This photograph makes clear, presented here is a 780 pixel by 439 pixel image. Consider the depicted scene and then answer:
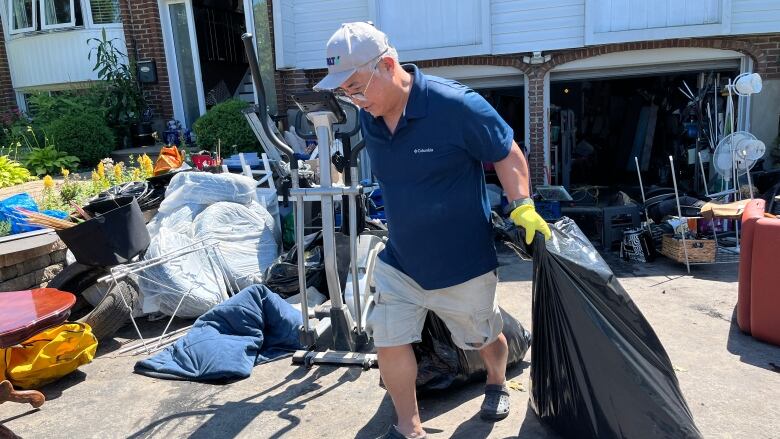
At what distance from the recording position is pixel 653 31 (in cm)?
779

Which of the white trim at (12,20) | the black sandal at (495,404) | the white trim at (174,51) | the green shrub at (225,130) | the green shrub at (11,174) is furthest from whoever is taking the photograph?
the white trim at (12,20)

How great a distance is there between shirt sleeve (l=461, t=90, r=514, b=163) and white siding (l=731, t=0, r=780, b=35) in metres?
6.97

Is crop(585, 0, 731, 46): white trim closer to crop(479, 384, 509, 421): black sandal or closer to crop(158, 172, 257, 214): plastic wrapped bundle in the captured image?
crop(158, 172, 257, 214): plastic wrapped bundle

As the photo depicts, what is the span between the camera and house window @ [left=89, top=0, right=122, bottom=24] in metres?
10.4

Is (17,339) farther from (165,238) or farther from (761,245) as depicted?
(761,245)

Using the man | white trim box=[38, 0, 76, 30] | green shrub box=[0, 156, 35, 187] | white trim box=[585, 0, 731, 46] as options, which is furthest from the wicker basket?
white trim box=[38, 0, 76, 30]

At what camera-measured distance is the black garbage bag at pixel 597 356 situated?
2250 millimetres

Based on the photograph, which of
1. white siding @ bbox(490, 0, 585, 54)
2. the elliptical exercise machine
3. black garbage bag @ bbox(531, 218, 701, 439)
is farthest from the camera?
white siding @ bbox(490, 0, 585, 54)

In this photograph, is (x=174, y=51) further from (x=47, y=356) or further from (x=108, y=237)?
(x=47, y=356)

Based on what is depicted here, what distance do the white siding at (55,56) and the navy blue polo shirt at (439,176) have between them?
31.3ft

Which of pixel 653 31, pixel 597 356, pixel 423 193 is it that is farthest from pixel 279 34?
pixel 597 356

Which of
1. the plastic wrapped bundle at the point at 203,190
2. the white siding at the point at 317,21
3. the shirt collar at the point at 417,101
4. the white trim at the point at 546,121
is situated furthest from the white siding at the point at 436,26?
the shirt collar at the point at 417,101

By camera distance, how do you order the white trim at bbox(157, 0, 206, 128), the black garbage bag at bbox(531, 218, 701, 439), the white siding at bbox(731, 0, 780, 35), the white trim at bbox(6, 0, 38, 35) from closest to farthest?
the black garbage bag at bbox(531, 218, 701, 439) → the white siding at bbox(731, 0, 780, 35) → the white trim at bbox(157, 0, 206, 128) → the white trim at bbox(6, 0, 38, 35)

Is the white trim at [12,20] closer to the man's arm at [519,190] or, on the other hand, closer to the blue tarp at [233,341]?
the blue tarp at [233,341]
